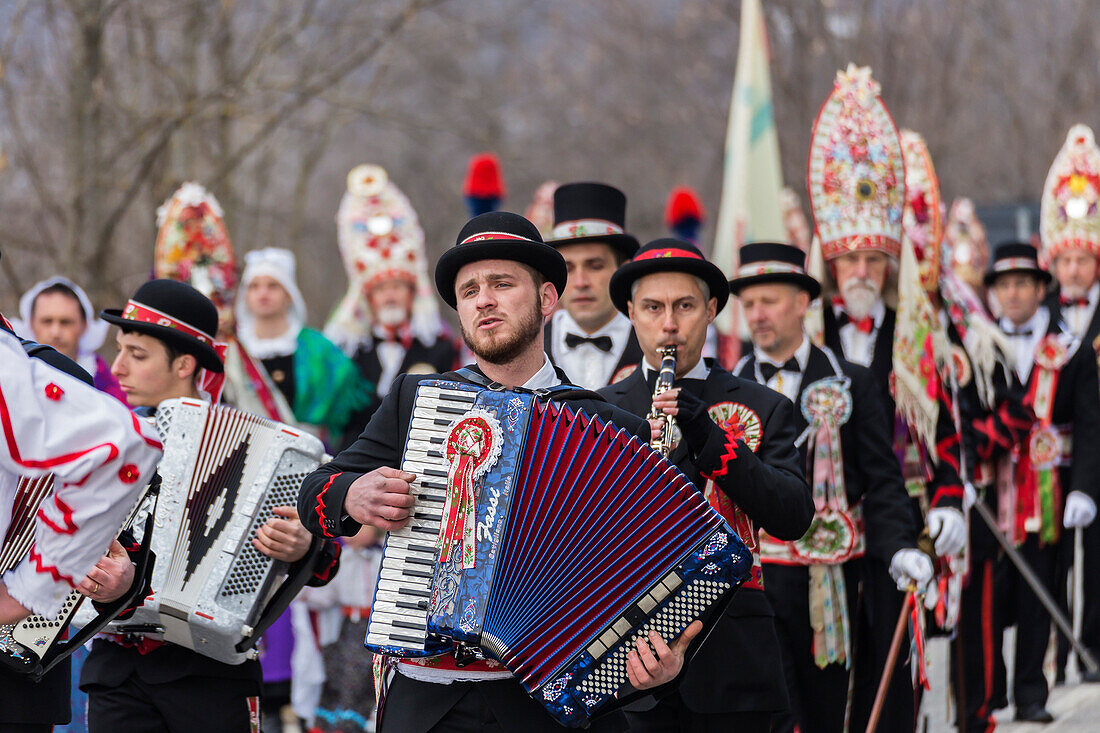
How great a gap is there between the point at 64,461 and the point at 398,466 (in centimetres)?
106

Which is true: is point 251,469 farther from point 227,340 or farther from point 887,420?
point 227,340

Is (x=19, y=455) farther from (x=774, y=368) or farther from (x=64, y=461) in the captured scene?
(x=774, y=368)

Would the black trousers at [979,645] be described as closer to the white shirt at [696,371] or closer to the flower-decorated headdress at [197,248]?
the white shirt at [696,371]

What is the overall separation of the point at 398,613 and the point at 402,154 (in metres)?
25.0

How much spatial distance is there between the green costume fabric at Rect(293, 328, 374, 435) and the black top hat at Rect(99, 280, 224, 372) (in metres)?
3.17

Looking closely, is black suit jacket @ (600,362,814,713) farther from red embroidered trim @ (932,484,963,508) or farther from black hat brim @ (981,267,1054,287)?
black hat brim @ (981,267,1054,287)

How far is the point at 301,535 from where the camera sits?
453 centimetres

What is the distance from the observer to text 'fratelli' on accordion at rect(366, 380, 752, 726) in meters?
3.44

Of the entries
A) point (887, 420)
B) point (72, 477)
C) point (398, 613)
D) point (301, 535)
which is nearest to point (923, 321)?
point (887, 420)

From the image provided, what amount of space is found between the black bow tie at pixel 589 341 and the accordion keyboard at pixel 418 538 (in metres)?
2.83

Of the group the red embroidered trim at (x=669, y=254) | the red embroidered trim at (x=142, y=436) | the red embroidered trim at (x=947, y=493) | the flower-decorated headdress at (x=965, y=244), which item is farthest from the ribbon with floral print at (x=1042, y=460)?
the red embroidered trim at (x=142, y=436)

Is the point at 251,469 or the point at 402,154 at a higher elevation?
the point at 402,154

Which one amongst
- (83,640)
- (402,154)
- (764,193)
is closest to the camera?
(83,640)

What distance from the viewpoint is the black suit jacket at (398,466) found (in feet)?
11.9
